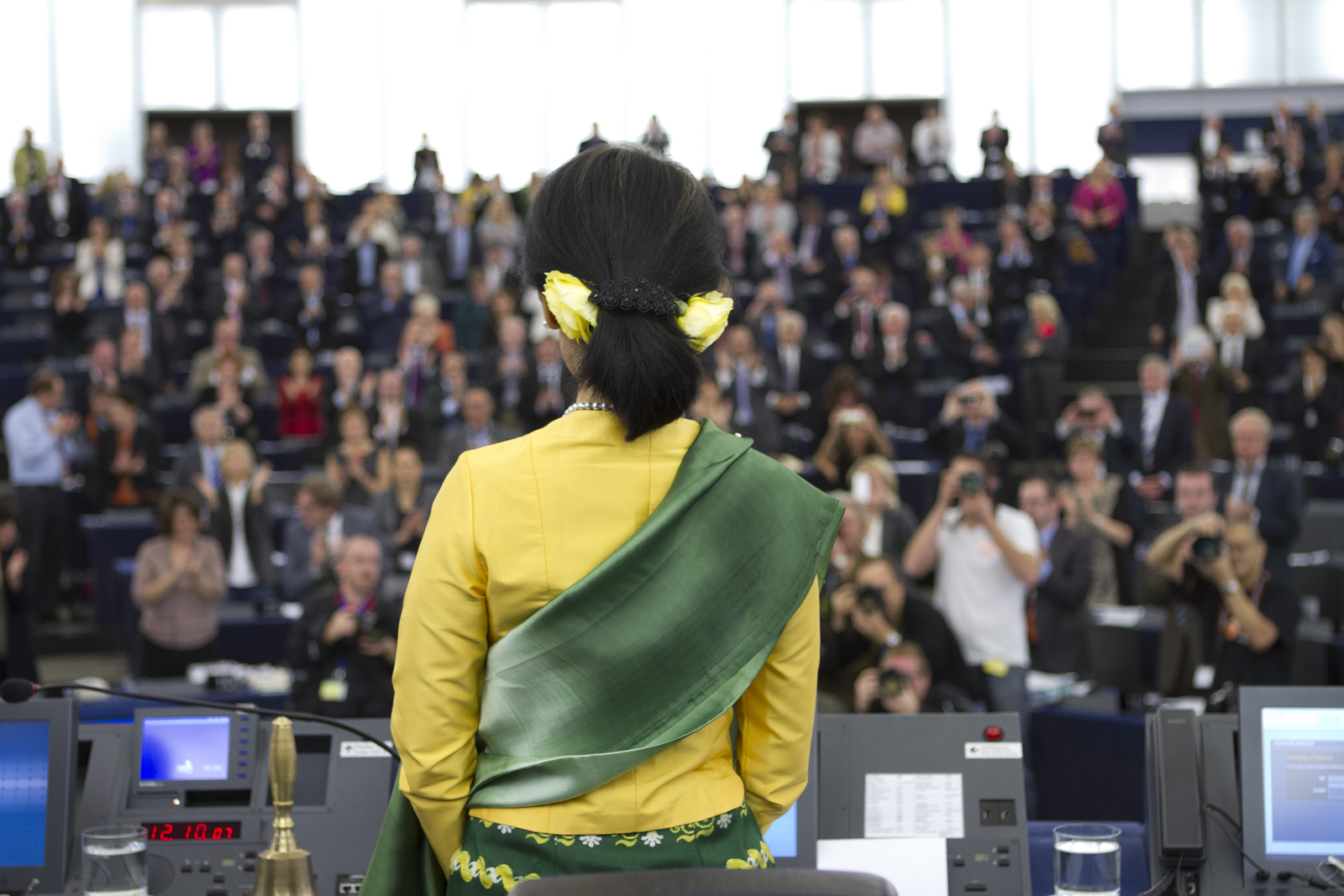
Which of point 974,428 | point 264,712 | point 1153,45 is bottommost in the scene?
point 264,712

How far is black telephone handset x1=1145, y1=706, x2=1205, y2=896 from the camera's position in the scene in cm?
226

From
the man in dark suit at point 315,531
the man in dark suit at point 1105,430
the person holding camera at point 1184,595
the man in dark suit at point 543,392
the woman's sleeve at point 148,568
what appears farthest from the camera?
the man in dark suit at point 543,392

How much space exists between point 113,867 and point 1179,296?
34.5ft

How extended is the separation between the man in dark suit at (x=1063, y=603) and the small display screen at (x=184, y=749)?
4.13 meters

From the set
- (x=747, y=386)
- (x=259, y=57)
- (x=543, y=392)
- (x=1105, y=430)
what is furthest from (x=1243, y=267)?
(x=259, y=57)

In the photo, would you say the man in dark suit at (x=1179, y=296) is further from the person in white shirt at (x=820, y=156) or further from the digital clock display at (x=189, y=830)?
the digital clock display at (x=189, y=830)

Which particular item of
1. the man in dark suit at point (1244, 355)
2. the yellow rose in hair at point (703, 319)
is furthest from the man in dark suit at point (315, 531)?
the man in dark suit at point (1244, 355)

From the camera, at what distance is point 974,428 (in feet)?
28.0

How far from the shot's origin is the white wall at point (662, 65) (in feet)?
61.0

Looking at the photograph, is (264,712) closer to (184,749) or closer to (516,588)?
(184,749)

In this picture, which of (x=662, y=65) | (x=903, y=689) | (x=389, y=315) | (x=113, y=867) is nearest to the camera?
(x=113, y=867)

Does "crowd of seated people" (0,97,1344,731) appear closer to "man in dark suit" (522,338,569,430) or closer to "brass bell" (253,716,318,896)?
"man in dark suit" (522,338,569,430)

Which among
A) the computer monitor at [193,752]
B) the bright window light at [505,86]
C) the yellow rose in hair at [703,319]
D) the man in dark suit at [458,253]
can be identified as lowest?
the computer monitor at [193,752]

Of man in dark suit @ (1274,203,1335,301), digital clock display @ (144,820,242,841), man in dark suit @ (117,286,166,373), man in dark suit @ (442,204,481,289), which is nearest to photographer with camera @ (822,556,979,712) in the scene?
digital clock display @ (144,820,242,841)
